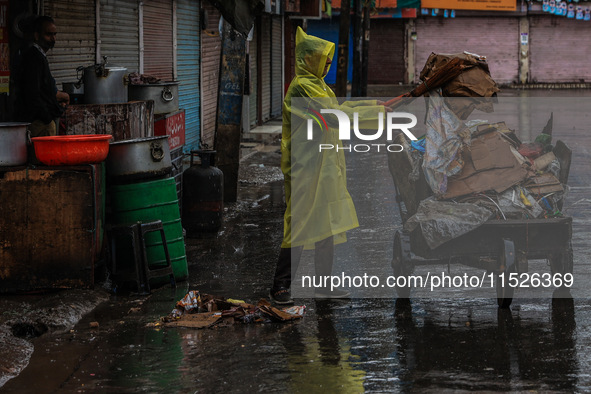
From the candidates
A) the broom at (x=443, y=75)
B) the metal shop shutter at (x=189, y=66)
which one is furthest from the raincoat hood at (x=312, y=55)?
the metal shop shutter at (x=189, y=66)

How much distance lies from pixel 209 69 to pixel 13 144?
11.7m

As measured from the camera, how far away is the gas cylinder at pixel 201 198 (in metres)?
9.92

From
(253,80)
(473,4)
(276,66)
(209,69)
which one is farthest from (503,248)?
(473,4)

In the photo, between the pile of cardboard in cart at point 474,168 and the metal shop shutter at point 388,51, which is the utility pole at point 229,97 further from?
the metal shop shutter at point 388,51

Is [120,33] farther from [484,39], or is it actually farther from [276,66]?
[484,39]

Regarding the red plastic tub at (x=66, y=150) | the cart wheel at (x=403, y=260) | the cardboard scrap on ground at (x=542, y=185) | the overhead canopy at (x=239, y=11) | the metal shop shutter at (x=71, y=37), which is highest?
the overhead canopy at (x=239, y=11)

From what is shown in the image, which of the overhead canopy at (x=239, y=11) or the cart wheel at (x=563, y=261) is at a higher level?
the overhead canopy at (x=239, y=11)

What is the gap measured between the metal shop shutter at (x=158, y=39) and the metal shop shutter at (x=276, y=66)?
11.9m

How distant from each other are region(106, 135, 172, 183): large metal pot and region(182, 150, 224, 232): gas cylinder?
7.34 feet

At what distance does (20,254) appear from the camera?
7102 millimetres

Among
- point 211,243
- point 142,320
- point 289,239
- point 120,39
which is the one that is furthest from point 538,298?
point 120,39

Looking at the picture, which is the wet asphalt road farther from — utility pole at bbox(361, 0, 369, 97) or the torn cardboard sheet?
utility pole at bbox(361, 0, 369, 97)

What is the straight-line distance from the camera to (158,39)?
14625 mm

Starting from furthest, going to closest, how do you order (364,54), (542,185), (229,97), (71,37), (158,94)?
(364,54), (229,97), (71,37), (158,94), (542,185)
